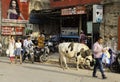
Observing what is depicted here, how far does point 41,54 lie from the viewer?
922 inches

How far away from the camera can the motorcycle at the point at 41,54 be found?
76.3ft

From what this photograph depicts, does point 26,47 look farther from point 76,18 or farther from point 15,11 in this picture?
point 15,11

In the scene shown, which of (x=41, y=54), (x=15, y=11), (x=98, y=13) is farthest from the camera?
(x=15, y=11)

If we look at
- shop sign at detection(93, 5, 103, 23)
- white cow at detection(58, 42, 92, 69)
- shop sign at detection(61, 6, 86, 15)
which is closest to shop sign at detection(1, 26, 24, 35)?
shop sign at detection(61, 6, 86, 15)

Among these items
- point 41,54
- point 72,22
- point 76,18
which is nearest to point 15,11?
point 72,22

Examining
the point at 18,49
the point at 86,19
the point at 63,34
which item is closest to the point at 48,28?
A: the point at 63,34

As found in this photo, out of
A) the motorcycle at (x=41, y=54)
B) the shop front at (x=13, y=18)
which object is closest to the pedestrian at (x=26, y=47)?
the motorcycle at (x=41, y=54)

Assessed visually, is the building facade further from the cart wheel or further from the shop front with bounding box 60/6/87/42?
the cart wheel

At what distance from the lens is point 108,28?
22.0 meters

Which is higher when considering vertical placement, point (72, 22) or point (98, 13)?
point (98, 13)

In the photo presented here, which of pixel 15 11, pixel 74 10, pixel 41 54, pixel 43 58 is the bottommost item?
pixel 43 58

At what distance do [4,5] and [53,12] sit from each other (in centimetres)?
584

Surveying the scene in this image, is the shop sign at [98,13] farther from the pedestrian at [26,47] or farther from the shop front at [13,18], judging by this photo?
the shop front at [13,18]

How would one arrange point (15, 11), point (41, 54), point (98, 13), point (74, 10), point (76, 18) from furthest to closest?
point (15, 11) < point (76, 18) < point (74, 10) < point (41, 54) < point (98, 13)
